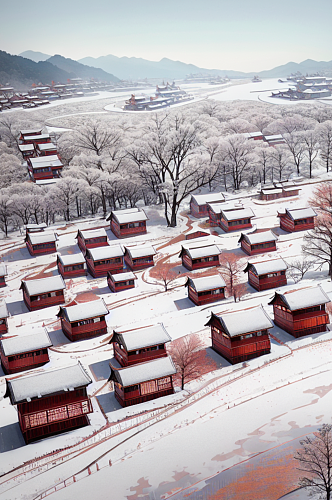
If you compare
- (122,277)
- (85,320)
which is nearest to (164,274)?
(122,277)

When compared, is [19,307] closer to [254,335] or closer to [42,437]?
[42,437]

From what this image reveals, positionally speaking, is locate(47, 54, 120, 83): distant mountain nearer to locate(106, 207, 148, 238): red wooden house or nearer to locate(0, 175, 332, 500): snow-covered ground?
locate(106, 207, 148, 238): red wooden house

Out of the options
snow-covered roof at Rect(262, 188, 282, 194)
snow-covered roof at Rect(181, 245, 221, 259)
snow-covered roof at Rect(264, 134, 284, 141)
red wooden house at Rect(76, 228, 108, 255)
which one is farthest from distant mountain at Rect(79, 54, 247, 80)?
snow-covered roof at Rect(181, 245, 221, 259)

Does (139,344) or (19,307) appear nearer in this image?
(139,344)

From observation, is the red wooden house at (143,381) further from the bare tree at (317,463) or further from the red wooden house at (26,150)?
the red wooden house at (26,150)

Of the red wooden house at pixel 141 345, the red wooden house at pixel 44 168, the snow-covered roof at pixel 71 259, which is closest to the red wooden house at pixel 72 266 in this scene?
the snow-covered roof at pixel 71 259

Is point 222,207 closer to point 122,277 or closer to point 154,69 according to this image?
point 122,277

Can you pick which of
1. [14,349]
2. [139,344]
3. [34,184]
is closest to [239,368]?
[139,344]

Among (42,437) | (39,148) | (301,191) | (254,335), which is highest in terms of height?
(39,148)
